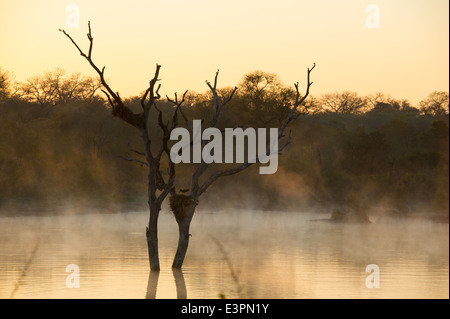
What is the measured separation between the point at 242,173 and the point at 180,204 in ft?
130

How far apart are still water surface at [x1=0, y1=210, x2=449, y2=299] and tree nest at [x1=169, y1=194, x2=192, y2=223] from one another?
156 cm

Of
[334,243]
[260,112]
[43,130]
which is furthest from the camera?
[260,112]

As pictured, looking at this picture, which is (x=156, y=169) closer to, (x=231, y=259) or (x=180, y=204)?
(x=180, y=204)

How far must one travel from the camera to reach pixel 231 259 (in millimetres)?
28219

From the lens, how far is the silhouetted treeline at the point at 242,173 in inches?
2137

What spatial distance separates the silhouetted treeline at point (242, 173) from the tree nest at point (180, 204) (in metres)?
19.2

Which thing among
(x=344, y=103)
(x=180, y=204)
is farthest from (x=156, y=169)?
(x=344, y=103)

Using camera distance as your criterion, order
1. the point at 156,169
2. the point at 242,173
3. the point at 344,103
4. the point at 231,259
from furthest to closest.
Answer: the point at 344,103 → the point at 242,173 → the point at 231,259 → the point at 156,169

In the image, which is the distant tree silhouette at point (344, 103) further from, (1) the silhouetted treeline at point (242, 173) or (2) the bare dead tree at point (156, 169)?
(2) the bare dead tree at point (156, 169)

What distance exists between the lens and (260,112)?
283 ft

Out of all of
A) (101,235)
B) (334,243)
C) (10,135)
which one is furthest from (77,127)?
(334,243)

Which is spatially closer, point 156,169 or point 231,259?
point 156,169
